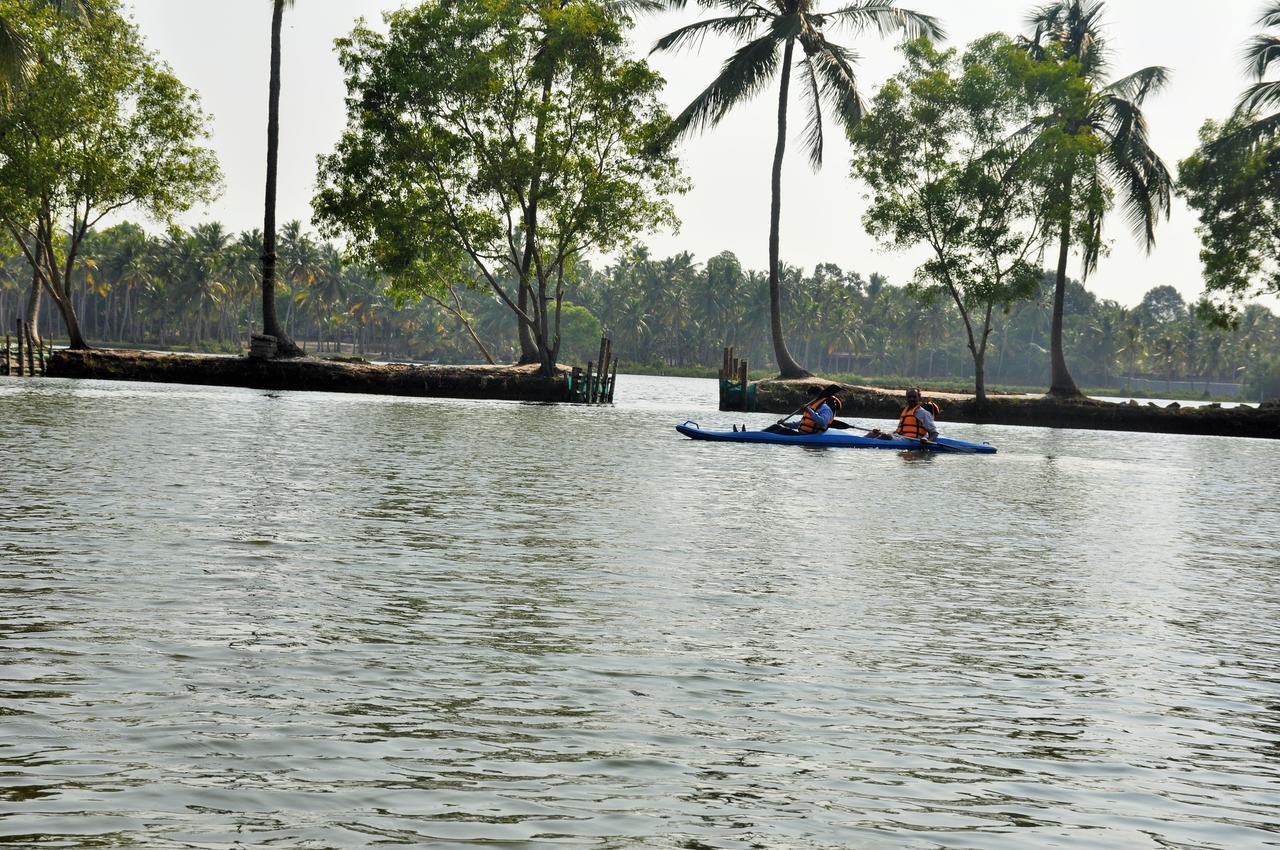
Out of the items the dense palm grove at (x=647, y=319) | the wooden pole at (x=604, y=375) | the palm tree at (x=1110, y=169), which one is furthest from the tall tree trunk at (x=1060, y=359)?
the dense palm grove at (x=647, y=319)

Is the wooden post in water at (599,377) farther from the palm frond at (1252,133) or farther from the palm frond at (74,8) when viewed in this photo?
the palm frond at (1252,133)

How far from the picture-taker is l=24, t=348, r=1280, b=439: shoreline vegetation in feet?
156

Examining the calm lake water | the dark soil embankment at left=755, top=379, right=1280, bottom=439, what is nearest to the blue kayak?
the calm lake water

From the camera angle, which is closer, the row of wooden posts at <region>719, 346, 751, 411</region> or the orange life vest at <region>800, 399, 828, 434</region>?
the orange life vest at <region>800, 399, 828, 434</region>

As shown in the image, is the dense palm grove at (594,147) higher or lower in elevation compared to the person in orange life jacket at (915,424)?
higher

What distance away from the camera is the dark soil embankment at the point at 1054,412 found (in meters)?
47.1

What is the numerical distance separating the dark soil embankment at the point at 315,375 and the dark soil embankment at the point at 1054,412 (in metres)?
8.70

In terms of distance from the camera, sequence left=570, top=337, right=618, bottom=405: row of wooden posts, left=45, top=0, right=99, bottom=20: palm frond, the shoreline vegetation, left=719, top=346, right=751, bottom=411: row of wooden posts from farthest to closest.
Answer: left=570, top=337, right=618, bottom=405: row of wooden posts → left=719, top=346, right=751, bottom=411: row of wooden posts → the shoreline vegetation → left=45, top=0, right=99, bottom=20: palm frond

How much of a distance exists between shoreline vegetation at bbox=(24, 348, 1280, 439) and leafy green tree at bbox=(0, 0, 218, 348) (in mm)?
3293

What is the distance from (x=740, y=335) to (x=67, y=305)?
96120 mm

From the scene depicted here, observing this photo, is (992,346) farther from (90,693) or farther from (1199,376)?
(90,693)

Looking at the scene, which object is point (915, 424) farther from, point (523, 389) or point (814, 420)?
point (523, 389)

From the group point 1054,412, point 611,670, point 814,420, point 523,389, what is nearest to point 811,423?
point 814,420

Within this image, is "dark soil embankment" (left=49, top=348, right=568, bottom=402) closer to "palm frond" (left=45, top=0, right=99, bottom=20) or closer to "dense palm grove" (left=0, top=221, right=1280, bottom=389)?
"palm frond" (left=45, top=0, right=99, bottom=20)
